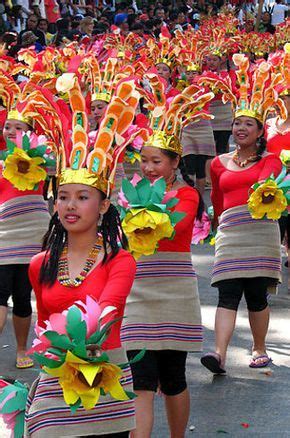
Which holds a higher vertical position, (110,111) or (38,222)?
(110,111)

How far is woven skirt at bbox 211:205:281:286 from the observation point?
7.28 metres

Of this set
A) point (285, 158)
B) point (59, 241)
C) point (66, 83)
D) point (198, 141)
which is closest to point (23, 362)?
point (285, 158)

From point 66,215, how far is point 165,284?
1375mm

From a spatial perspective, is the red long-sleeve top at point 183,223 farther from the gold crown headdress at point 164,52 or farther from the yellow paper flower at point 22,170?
the gold crown headdress at point 164,52

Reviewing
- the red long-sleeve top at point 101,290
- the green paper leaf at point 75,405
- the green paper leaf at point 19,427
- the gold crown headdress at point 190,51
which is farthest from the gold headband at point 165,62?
the green paper leaf at point 75,405

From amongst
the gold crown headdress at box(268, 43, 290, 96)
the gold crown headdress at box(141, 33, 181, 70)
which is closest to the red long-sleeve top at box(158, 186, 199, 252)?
the gold crown headdress at box(268, 43, 290, 96)

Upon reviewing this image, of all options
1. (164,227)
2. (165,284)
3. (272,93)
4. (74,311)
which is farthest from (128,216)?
(272,93)

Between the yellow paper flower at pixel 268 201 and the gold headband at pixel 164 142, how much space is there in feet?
2.93

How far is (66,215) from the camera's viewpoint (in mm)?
4645

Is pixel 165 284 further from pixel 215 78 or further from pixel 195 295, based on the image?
pixel 215 78

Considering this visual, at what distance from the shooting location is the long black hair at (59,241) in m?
4.63

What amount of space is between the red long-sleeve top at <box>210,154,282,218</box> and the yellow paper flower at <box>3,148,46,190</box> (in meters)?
1.11

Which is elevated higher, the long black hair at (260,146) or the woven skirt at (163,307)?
the long black hair at (260,146)

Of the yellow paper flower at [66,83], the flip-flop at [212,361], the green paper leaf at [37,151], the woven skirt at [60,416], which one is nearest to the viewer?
the woven skirt at [60,416]
